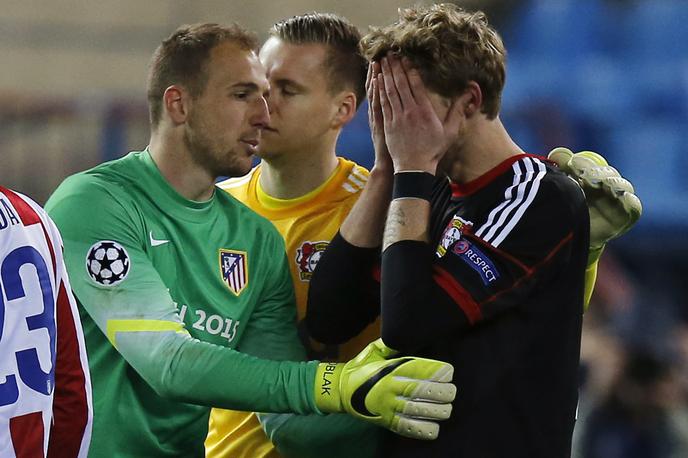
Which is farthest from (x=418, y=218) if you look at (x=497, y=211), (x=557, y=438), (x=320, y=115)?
(x=320, y=115)

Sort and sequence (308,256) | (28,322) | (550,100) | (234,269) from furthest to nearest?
(550,100) → (308,256) → (234,269) → (28,322)

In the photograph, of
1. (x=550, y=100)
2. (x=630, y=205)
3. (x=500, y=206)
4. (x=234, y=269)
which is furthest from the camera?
(x=550, y=100)

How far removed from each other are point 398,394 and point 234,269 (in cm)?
65

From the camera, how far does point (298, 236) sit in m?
3.38

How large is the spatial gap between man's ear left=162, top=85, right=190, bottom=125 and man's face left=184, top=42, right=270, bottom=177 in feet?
0.05

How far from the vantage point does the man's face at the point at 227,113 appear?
3.06 meters

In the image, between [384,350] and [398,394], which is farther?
[384,350]

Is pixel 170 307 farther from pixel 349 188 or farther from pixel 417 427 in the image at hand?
pixel 349 188

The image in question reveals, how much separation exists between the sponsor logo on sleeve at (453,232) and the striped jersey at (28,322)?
83 cm

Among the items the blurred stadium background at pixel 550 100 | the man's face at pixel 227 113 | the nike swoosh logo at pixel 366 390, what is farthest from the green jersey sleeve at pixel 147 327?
the blurred stadium background at pixel 550 100

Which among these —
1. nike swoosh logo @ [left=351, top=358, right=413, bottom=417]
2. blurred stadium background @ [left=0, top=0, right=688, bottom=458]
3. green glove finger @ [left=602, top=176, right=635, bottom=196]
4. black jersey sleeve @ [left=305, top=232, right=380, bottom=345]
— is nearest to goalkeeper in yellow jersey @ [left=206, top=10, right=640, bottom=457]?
black jersey sleeve @ [left=305, top=232, right=380, bottom=345]

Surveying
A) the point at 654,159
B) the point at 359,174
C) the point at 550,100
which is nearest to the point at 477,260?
the point at 359,174

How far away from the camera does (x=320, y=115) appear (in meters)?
3.56

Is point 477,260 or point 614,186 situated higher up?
point 614,186
